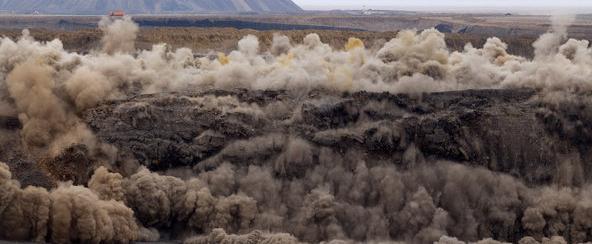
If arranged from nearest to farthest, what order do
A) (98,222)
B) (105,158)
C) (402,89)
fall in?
(98,222) < (105,158) < (402,89)

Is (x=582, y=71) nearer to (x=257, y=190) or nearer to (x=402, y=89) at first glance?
(x=402, y=89)

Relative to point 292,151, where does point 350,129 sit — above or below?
above

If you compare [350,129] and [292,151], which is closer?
[292,151]

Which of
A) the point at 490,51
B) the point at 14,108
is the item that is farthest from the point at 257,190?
the point at 490,51

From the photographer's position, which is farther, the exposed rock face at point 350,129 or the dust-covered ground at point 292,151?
the exposed rock face at point 350,129

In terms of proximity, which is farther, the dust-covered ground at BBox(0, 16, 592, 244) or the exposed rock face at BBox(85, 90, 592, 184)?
the exposed rock face at BBox(85, 90, 592, 184)
